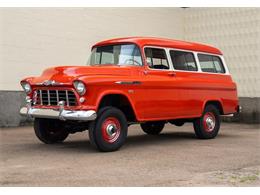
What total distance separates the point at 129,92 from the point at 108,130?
31.5 inches

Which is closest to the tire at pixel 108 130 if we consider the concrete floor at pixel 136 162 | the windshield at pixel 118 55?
the concrete floor at pixel 136 162

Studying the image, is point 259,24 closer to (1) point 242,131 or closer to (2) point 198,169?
(1) point 242,131

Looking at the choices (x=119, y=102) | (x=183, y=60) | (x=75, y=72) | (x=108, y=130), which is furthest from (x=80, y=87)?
(x=183, y=60)

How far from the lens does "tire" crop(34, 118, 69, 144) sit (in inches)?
344

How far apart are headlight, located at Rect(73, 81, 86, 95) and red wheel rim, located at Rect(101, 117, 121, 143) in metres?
0.70

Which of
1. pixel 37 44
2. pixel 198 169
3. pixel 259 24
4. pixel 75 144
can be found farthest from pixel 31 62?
pixel 198 169

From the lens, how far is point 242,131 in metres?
12.1

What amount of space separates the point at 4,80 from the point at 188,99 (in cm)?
590

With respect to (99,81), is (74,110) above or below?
below

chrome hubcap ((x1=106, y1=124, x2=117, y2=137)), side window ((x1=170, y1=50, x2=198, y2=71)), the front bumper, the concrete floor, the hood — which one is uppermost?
side window ((x1=170, y1=50, x2=198, y2=71))

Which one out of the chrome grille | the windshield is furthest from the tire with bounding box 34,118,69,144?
Result: the windshield

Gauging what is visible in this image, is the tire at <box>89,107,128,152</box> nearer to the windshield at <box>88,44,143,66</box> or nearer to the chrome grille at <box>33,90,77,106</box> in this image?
the chrome grille at <box>33,90,77,106</box>

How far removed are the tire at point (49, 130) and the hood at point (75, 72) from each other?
3.26ft

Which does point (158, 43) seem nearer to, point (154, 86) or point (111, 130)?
point (154, 86)
